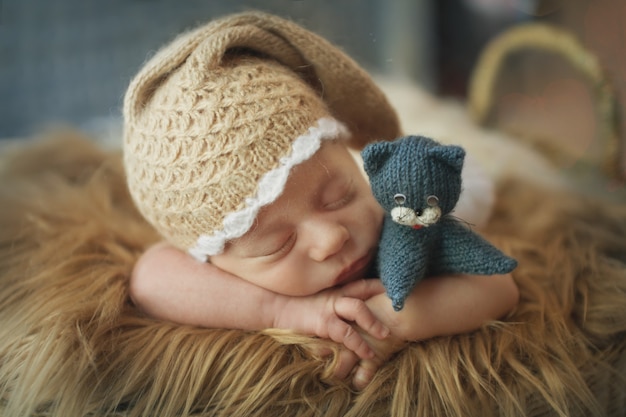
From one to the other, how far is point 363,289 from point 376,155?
20 cm

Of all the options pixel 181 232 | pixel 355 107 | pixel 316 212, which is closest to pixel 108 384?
pixel 181 232

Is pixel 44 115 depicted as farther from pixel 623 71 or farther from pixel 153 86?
pixel 623 71

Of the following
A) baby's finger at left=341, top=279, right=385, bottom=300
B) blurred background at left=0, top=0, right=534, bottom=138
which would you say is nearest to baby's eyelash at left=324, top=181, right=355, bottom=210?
baby's finger at left=341, top=279, right=385, bottom=300

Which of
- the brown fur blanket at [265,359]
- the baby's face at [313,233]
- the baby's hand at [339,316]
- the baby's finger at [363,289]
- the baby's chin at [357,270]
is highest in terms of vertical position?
the baby's face at [313,233]

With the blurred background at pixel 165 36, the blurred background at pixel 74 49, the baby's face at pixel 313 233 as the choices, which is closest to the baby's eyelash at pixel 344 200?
the baby's face at pixel 313 233

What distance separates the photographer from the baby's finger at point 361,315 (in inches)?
24.9

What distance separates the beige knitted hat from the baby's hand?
13 centimetres

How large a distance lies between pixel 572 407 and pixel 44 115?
1557 mm

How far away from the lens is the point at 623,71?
5.06ft

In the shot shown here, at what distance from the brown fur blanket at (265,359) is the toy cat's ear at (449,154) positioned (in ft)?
0.80

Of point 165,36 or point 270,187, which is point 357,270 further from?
point 165,36

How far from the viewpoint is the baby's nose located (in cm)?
62

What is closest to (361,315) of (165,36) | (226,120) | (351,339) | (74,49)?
(351,339)

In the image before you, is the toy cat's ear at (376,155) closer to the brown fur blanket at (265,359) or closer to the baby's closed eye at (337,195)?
the baby's closed eye at (337,195)
